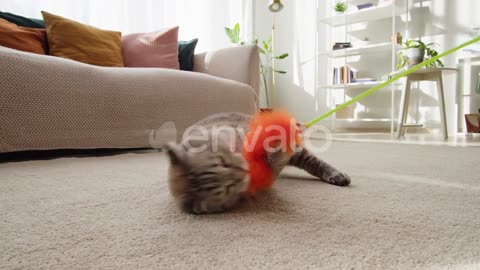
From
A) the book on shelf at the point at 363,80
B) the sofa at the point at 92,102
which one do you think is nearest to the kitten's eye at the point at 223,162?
the sofa at the point at 92,102

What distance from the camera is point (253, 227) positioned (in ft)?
1.79

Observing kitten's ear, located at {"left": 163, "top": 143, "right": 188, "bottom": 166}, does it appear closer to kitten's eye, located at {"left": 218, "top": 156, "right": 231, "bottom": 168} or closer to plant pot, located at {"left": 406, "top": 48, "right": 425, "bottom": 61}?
kitten's eye, located at {"left": 218, "top": 156, "right": 231, "bottom": 168}

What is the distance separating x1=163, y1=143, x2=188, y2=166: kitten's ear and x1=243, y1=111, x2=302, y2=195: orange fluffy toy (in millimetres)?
129

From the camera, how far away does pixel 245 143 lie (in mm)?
671

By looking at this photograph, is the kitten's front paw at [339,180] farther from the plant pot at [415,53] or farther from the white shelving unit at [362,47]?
the white shelving unit at [362,47]

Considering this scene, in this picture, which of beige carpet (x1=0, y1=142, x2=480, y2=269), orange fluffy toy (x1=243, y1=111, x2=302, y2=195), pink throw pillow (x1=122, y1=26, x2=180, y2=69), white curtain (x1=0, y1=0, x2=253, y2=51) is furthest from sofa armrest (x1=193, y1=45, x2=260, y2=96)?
orange fluffy toy (x1=243, y1=111, x2=302, y2=195)

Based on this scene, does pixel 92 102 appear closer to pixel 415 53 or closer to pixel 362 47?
pixel 415 53

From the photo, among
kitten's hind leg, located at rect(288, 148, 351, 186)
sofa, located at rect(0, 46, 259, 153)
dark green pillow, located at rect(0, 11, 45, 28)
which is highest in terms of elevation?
dark green pillow, located at rect(0, 11, 45, 28)

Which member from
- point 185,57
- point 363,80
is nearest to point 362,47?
point 363,80

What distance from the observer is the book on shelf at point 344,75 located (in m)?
3.54

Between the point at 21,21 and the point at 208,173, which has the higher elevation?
the point at 21,21

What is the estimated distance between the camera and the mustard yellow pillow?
191 cm

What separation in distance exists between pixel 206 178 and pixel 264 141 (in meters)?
0.17

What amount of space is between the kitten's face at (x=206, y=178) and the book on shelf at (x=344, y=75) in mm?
3214
